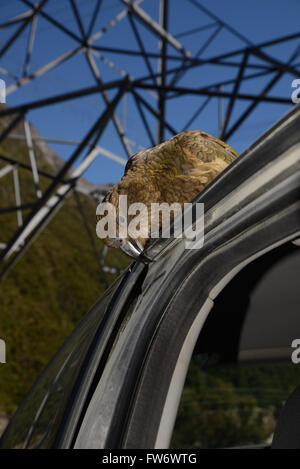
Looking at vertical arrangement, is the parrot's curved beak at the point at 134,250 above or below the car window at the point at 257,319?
below

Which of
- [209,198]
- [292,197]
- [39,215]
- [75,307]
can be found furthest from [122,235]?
[75,307]

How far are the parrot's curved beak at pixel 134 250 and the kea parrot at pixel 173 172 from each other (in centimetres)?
3

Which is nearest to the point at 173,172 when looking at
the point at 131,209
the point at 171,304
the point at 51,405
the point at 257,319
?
the point at 131,209

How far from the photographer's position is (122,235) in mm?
750

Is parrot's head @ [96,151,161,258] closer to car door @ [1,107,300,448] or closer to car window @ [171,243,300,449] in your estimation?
car door @ [1,107,300,448]

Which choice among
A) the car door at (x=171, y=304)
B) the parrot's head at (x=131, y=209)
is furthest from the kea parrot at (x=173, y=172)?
the car door at (x=171, y=304)

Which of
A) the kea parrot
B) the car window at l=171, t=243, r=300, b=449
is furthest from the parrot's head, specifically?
the car window at l=171, t=243, r=300, b=449

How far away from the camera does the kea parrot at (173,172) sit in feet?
2.60

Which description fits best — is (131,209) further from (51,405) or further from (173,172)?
(51,405)

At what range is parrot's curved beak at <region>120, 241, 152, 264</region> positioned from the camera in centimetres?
72

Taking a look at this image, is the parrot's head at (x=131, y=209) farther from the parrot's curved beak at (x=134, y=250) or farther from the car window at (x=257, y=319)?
the car window at (x=257, y=319)

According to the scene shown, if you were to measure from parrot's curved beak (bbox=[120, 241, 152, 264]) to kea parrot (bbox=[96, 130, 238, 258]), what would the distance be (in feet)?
0.10
